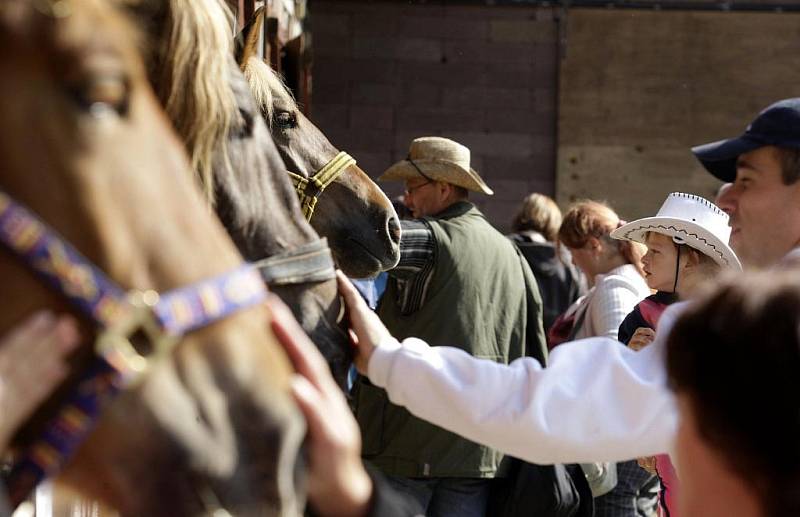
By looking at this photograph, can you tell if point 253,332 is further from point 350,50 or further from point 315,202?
point 350,50

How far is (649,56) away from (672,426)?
999 cm

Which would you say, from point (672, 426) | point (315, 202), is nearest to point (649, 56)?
point (315, 202)

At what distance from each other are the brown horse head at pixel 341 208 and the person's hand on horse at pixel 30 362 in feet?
6.51

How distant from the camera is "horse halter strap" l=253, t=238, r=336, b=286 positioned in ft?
8.18

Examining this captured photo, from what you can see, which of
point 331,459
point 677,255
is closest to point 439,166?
point 677,255

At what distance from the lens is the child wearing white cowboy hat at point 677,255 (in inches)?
144

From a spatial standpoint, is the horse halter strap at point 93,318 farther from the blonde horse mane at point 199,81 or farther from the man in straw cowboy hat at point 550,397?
the blonde horse mane at point 199,81

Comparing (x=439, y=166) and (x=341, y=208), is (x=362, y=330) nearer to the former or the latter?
(x=341, y=208)

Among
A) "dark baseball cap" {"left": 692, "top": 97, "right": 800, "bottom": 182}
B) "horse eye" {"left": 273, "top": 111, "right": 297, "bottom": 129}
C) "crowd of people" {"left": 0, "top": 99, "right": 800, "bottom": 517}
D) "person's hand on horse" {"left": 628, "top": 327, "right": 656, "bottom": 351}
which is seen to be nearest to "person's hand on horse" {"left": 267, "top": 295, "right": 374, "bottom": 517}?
"crowd of people" {"left": 0, "top": 99, "right": 800, "bottom": 517}

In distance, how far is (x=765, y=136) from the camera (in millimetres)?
2719

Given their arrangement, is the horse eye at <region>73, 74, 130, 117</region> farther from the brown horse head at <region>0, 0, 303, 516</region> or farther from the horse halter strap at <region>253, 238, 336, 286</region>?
the horse halter strap at <region>253, 238, 336, 286</region>

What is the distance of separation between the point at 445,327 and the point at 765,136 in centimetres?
162

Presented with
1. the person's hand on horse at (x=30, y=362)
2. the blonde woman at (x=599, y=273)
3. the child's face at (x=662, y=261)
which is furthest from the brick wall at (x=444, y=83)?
the person's hand on horse at (x=30, y=362)

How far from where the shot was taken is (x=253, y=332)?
5.46 ft
